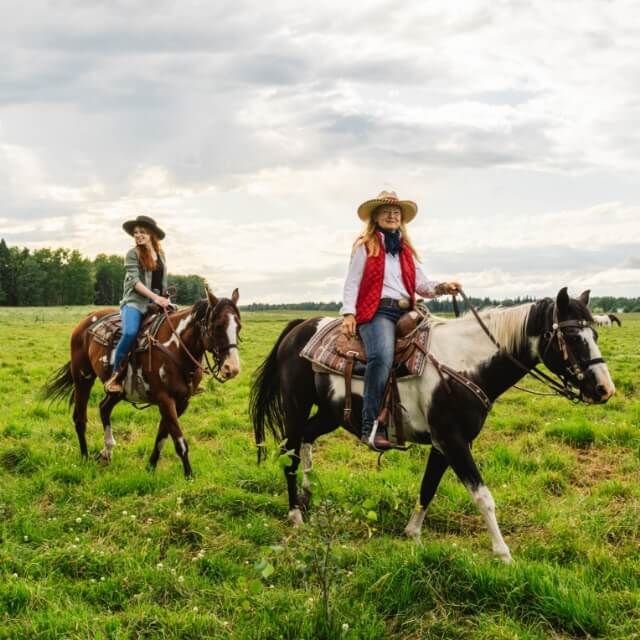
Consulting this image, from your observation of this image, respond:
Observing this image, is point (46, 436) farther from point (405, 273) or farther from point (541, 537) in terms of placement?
point (541, 537)

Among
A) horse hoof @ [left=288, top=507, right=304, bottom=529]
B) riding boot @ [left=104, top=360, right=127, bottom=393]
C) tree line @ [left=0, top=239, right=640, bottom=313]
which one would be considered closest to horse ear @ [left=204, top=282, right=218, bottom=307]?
riding boot @ [left=104, top=360, right=127, bottom=393]

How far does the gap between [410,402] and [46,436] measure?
267 inches

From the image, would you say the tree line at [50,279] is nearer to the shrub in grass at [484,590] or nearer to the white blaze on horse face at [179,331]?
the white blaze on horse face at [179,331]

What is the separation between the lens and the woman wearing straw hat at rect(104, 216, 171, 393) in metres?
8.01

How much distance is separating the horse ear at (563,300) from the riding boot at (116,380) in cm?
572

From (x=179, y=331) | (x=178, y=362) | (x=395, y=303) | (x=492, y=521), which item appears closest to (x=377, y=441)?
(x=492, y=521)

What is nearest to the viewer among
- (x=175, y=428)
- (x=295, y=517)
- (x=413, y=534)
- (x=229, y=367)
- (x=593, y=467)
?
(x=413, y=534)

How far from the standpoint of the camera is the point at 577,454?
8430mm

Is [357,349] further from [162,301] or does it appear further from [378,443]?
[162,301]

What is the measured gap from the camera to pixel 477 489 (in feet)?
16.7

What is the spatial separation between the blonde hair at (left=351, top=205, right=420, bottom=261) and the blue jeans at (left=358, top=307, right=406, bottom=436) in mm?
740

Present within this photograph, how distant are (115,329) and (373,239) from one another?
15.1 feet

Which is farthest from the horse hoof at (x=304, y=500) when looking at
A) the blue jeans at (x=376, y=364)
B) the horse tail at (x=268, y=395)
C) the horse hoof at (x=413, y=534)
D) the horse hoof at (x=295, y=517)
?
the blue jeans at (x=376, y=364)

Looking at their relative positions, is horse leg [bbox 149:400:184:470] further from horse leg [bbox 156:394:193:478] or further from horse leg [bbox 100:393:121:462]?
horse leg [bbox 100:393:121:462]
